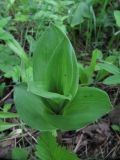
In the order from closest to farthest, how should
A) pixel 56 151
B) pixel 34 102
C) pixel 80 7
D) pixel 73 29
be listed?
pixel 56 151, pixel 34 102, pixel 80 7, pixel 73 29

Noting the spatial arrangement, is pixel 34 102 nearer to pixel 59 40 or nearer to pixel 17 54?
pixel 59 40

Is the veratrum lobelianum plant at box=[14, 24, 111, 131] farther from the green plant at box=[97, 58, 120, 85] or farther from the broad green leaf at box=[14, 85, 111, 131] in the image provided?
the green plant at box=[97, 58, 120, 85]

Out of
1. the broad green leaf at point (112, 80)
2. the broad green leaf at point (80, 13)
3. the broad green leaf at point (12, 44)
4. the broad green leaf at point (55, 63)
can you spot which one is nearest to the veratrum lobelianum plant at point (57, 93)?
the broad green leaf at point (55, 63)

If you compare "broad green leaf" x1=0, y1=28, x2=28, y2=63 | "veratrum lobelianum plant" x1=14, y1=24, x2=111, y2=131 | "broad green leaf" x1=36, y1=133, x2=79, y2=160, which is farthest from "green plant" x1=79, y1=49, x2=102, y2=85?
"broad green leaf" x1=36, y1=133, x2=79, y2=160

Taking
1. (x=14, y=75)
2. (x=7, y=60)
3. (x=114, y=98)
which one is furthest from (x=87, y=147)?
(x=7, y=60)

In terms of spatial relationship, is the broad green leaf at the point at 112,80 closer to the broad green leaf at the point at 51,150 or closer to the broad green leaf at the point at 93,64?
the broad green leaf at the point at 93,64

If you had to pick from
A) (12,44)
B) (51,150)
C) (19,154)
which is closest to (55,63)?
(51,150)

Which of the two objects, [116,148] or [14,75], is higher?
[14,75]
